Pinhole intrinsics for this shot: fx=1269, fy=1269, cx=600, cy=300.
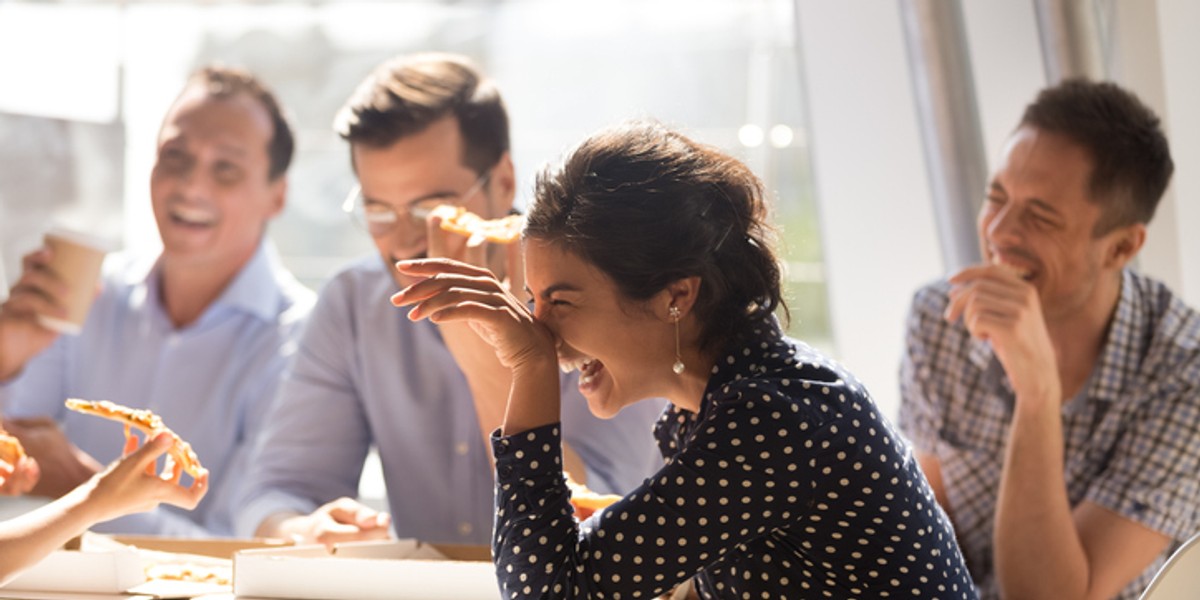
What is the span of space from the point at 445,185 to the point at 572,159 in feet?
3.16

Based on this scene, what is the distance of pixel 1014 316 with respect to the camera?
94.7 inches

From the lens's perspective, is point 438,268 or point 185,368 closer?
point 438,268

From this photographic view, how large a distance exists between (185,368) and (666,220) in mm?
2267

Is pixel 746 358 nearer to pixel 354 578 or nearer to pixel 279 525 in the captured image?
pixel 354 578

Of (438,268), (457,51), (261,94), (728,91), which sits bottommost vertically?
(438,268)

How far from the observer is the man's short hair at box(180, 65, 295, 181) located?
3605mm

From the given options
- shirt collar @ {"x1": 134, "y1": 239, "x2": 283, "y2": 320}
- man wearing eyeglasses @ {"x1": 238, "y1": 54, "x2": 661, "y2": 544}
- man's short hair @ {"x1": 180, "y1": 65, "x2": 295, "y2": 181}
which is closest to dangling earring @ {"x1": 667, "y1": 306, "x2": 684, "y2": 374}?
man wearing eyeglasses @ {"x1": 238, "y1": 54, "x2": 661, "y2": 544}

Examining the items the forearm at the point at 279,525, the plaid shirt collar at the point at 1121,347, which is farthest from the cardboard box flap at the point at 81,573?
the plaid shirt collar at the point at 1121,347

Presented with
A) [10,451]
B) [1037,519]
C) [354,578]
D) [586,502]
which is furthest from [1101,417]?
[10,451]

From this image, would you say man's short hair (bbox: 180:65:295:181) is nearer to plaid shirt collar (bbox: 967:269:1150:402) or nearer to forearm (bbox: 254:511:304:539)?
forearm (bbox: 254:511:304:539)

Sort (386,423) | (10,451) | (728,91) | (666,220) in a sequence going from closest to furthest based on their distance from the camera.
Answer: (666,220)
(10,451)
(386,423)
(728,91)

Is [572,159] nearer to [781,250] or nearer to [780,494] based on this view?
[781,250]

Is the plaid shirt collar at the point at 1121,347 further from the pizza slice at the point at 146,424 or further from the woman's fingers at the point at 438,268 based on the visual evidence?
the pizza slice at the point at 146,424

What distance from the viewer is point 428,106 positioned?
2.68 m
